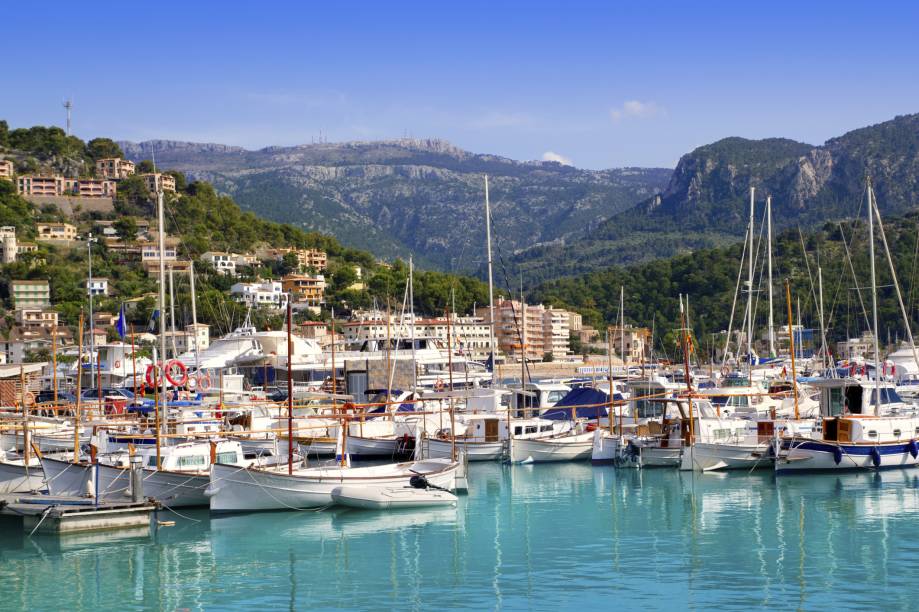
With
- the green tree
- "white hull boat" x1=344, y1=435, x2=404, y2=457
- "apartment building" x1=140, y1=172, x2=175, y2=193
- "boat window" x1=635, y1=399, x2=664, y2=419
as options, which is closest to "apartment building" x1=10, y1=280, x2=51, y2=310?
the green tree

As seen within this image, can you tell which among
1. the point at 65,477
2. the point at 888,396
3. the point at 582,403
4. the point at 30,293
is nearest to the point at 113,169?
the point at 30,293

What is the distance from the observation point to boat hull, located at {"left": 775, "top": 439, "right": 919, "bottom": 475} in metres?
35.8

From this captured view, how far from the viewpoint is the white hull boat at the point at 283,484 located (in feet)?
93.5

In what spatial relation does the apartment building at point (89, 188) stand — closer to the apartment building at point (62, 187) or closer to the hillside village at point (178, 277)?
the apartment building at point (62, 187)

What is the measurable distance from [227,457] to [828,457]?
18522 mm

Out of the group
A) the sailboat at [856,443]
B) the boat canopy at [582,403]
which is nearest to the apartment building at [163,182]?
the boat canopy at [582,403]

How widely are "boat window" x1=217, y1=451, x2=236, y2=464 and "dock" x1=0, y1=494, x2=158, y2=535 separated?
8.83 ft

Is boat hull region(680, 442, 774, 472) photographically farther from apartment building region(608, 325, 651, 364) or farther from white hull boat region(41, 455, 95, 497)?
apartment building region(608, 325, 651, 364)

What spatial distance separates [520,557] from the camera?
2452 cm

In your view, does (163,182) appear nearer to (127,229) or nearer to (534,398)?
(127,229)

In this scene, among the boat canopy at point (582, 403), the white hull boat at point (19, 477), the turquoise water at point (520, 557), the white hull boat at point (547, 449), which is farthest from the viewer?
the boat canopy at point (582, 403)

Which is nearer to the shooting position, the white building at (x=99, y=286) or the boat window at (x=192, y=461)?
the boat window at (x=192, y=461)

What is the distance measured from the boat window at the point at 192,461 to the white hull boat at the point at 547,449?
1353 centimetres

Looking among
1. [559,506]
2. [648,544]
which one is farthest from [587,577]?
[559,506]
